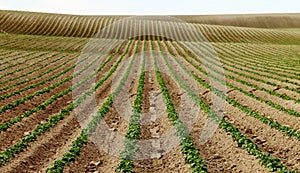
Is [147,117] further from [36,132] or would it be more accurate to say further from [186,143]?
[36,132]

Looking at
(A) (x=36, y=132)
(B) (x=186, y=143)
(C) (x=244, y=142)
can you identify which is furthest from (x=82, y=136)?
(C) (x=244, y=142)

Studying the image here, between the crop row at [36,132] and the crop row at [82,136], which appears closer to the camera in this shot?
the crop row at [82,136]

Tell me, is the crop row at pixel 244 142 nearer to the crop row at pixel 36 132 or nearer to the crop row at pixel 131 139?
the crop row at pixel 131 139

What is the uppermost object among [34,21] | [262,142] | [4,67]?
[34,21]

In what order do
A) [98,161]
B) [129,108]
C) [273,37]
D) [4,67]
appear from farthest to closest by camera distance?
[273,37] → [4,67] → [129,108] → [98,161]

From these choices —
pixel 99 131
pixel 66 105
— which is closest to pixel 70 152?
pixel 99 131

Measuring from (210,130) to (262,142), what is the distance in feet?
6.83

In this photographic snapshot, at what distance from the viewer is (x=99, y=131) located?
13.1 meters

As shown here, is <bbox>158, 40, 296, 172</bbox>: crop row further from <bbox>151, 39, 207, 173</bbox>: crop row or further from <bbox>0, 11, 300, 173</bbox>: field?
<bbox>151, 39, 207, 173</bbox>: crop row

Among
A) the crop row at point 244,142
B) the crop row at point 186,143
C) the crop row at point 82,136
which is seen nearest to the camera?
the crop row at point 244,142

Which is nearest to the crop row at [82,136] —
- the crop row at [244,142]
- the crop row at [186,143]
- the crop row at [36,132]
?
the crop row at [36,132]

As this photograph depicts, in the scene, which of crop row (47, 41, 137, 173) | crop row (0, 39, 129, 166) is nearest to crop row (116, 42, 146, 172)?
crop row (47, 41, 137, 173)

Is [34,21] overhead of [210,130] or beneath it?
overhead

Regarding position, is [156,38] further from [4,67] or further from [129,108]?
[129,108]
